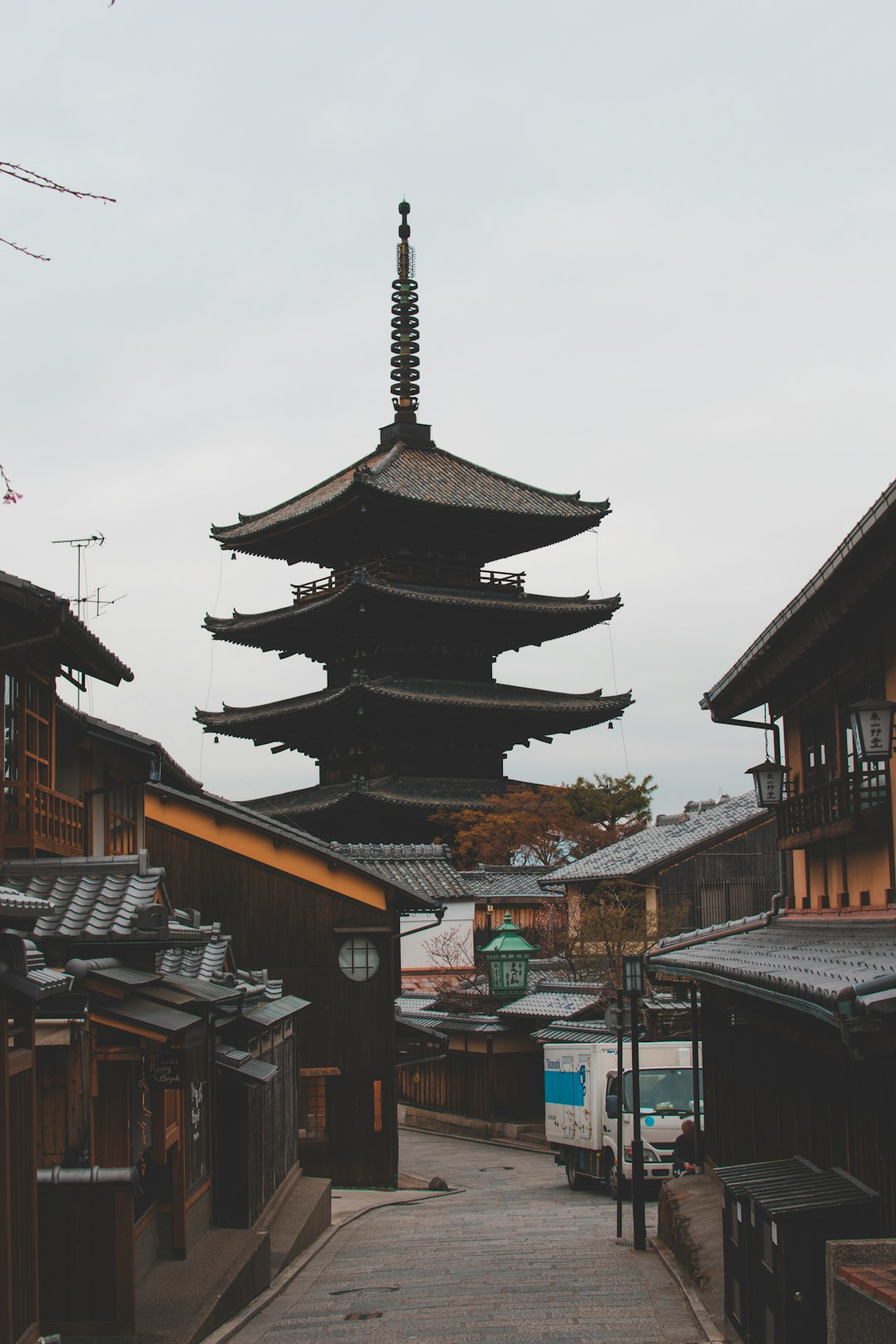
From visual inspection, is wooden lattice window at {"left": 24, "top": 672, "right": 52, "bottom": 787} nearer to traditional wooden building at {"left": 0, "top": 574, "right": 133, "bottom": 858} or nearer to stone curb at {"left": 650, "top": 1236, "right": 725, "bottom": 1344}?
traditional wooden building at {"left": 0, "top": 574, "right": 133, "bottom": 858}

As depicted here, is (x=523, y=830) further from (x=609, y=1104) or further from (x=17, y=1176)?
(x=17, y=1176)

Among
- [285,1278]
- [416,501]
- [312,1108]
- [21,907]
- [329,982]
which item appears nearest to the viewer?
[21,907]

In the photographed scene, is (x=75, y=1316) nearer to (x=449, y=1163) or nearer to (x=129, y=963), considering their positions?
(x=129, y=963)

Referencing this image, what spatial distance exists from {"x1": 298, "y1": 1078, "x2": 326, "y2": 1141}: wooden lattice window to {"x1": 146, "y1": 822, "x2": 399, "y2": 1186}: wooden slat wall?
14 cm

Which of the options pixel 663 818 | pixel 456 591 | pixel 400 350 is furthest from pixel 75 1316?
pixel 400 350

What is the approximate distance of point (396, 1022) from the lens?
27.2m

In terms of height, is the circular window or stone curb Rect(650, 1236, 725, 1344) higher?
the circular window

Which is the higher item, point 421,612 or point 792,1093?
point 421,612

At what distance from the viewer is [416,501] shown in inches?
1810

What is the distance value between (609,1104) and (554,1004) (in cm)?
1002

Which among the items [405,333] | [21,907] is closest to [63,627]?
[21,907]

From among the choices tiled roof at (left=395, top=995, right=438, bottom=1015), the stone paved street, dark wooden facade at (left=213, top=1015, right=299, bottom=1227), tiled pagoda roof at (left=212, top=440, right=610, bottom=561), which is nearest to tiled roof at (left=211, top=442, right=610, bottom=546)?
tiled pagoda roof at (left=212, top=440, right=610, bottom=561)

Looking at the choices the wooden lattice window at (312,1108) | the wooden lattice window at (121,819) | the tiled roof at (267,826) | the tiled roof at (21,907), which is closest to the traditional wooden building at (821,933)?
the tiled roof at (21,907)

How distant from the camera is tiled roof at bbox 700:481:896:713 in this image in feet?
31.6
